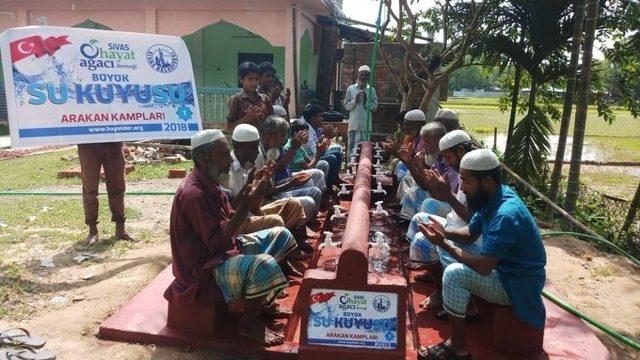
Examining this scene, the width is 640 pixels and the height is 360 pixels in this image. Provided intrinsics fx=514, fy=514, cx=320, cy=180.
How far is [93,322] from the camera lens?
3.63 meters

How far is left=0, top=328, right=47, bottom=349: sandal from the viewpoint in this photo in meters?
3.20

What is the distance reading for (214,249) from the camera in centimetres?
297

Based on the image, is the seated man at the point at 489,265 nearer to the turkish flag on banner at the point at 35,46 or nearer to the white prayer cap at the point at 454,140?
the white prayer cap at the point at 454,140

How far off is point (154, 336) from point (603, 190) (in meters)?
10.1

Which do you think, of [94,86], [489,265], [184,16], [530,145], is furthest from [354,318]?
[184,16]

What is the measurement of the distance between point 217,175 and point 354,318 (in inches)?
46.6

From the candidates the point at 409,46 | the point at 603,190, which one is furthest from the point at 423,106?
the point at 603,190

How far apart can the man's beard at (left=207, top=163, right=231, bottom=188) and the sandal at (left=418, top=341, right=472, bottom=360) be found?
160 cm

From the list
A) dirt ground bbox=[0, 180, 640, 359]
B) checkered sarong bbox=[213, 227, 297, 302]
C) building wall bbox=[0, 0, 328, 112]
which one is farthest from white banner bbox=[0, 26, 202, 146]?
building wall bbox=[0, 0, 328, 112]

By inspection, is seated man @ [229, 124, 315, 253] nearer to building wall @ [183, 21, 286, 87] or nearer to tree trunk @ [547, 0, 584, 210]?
tree trunk @ [547, 0, 584, 210]

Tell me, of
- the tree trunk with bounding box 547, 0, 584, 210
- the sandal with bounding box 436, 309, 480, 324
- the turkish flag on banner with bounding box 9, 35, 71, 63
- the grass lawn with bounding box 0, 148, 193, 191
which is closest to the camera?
the sandal with bounding box 436, 309, 480, 324

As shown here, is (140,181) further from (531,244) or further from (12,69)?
(531,244)

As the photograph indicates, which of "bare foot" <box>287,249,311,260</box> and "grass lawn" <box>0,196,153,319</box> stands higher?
"bare foot" <box>287,249,311,260</box>

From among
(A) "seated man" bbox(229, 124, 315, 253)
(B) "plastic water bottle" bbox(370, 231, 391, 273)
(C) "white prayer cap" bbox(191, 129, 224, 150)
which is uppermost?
(C) "white prayer cap" bbox(191, 129, 224, 150)
